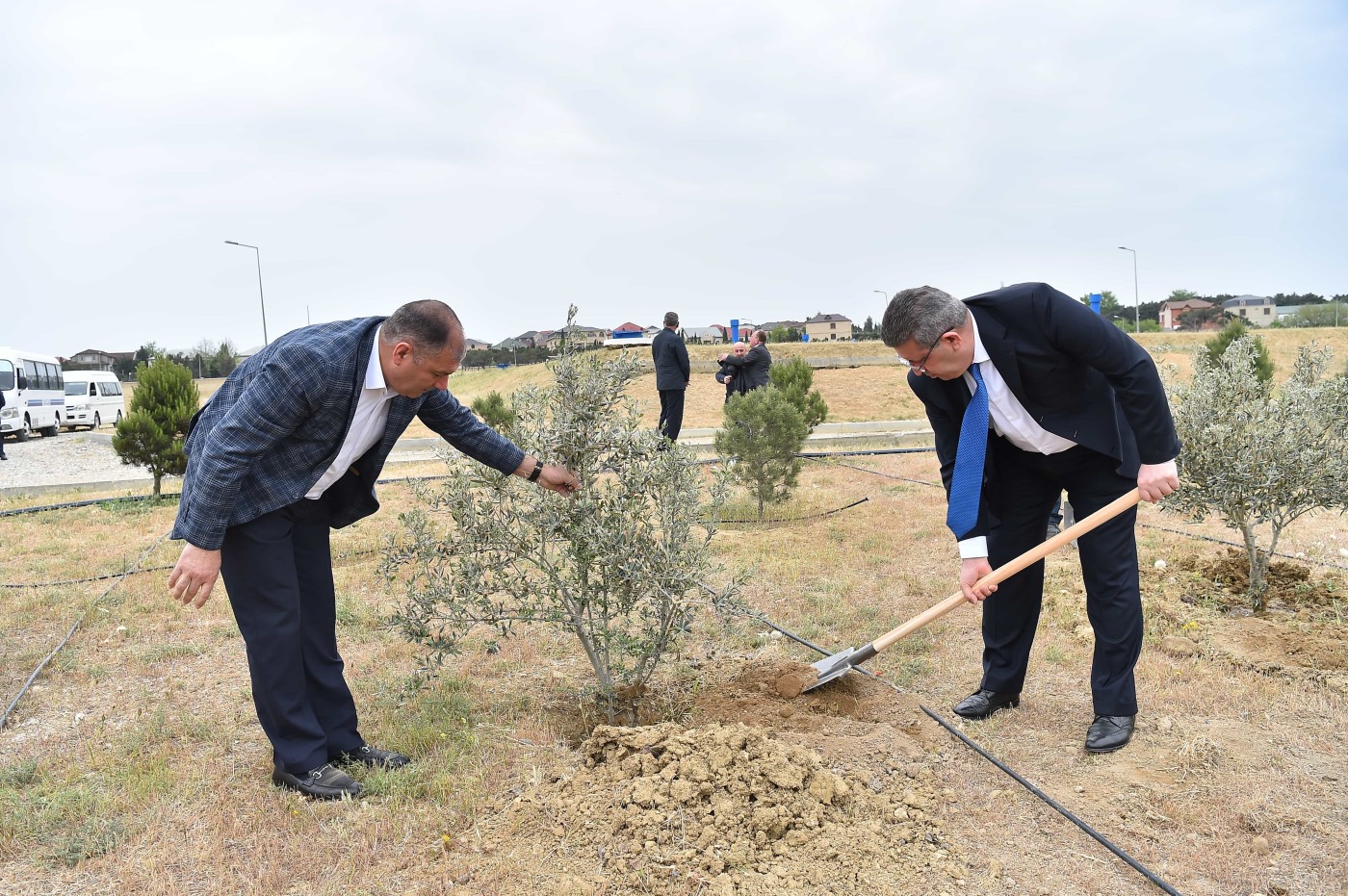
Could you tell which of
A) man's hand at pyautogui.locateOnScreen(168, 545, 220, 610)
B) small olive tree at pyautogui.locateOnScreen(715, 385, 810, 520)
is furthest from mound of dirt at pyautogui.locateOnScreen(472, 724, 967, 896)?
small olive tree at pyautogui.locateOnScreen(715, 385, 810, 520)

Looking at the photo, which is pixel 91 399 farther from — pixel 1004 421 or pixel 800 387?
pixel 1004 421

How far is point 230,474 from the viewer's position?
2.87 meters

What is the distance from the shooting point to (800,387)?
1159cm

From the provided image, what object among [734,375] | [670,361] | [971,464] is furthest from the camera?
[734,375]

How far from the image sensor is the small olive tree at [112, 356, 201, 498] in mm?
10320

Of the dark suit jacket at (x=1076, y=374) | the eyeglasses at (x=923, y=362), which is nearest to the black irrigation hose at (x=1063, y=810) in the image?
the dark suit jacket at (x=1076, y=374)

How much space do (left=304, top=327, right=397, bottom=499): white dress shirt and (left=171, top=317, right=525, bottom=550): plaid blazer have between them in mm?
25

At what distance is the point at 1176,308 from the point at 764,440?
296 ft

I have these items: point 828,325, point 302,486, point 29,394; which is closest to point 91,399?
point 29,394

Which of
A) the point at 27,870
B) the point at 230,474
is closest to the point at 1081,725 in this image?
the point at 230,474

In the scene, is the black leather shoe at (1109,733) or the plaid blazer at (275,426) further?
the black leather shoe at (1109,733)

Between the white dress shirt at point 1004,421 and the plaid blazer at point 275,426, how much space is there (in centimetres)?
202

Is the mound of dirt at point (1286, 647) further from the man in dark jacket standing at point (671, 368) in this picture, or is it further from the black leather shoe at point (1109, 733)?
the man in dark jacket standing at point (671, 368)

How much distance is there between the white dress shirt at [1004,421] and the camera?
10.8ft
